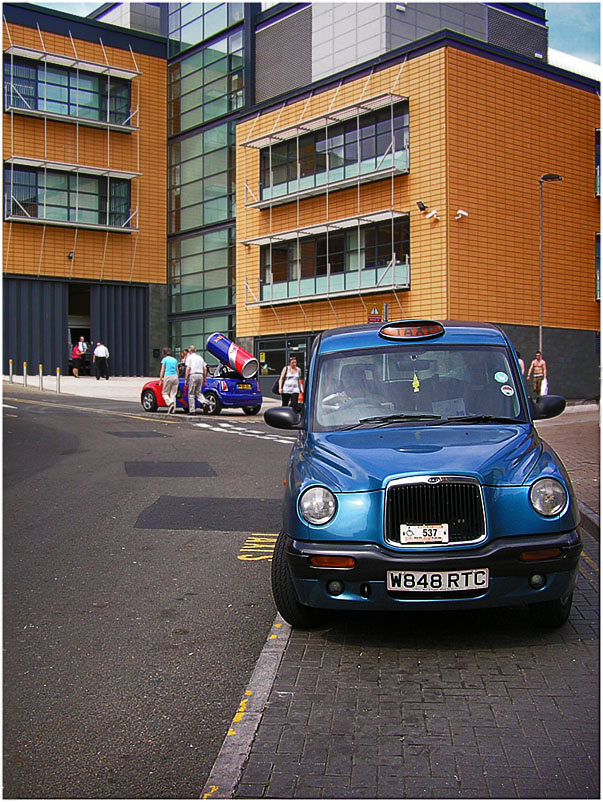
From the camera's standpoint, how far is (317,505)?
487 centimetres

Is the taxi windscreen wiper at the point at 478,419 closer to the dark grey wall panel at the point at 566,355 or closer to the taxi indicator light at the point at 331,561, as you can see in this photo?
the taxi indicator light at the point at 331,561

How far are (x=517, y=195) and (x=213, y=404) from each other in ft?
55.5

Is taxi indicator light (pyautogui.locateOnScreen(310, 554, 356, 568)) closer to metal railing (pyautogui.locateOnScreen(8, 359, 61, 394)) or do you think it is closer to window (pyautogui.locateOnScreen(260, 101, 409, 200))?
metal railing (pyautogui.locateOnScreen(8, 359, 61, 394))

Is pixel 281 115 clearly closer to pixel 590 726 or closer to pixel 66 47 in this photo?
pixel 66 47

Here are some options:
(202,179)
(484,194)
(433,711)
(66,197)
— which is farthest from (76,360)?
(433,711)

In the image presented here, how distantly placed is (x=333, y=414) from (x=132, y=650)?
203 centimetres

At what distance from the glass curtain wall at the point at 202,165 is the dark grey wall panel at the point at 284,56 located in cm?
114

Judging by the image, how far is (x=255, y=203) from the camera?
41.5 m

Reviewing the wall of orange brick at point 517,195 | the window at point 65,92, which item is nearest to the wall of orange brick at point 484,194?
the wall of orange brick at point 517,195

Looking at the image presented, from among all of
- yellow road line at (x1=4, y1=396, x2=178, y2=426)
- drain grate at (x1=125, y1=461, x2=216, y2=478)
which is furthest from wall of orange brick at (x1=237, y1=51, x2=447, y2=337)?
drain grate at (x1=125, y1=461, x2=216, y2=478)

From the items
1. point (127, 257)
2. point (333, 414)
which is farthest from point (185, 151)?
point (333, 414)

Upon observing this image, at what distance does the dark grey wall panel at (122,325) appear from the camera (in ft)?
154

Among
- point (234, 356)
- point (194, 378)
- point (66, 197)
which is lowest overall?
point (194, 378)

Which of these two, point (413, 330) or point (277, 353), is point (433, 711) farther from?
point (277, 353)
